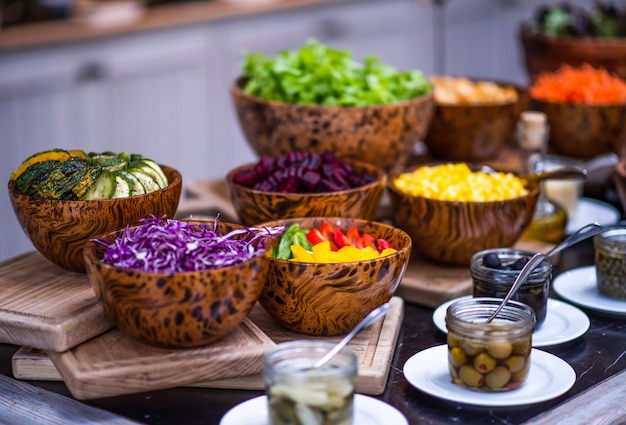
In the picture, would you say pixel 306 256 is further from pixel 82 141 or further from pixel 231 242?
pixel 82 141

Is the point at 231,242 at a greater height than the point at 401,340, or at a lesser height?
greater

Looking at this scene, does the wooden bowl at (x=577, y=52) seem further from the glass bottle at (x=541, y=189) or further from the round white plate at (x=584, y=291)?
the round white plate at (x=584, y=291)

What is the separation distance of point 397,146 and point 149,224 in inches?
36.4

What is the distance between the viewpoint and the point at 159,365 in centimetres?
150

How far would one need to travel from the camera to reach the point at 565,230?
2.39m

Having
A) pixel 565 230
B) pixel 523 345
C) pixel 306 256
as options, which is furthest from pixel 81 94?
pixel 523 345

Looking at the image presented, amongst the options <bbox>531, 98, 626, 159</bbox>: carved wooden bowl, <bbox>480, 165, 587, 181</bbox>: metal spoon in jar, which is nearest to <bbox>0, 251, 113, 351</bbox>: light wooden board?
<bbox>480, 165, 587, 181</bbox>: metal spoon in jar

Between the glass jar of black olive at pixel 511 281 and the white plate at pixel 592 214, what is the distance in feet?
2.22

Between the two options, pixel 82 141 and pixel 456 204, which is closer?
pixel 456 204

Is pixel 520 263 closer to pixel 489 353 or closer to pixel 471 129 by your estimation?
pixel 489 353

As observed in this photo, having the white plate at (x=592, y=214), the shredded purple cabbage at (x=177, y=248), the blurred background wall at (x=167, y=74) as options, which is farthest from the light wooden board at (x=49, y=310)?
the blurred background wall at (x=167, y=74)

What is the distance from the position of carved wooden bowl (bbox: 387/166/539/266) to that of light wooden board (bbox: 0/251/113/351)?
0.72 metres

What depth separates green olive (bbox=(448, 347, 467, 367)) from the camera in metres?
1.50

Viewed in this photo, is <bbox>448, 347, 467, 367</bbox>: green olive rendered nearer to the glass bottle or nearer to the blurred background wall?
the glass bottle
